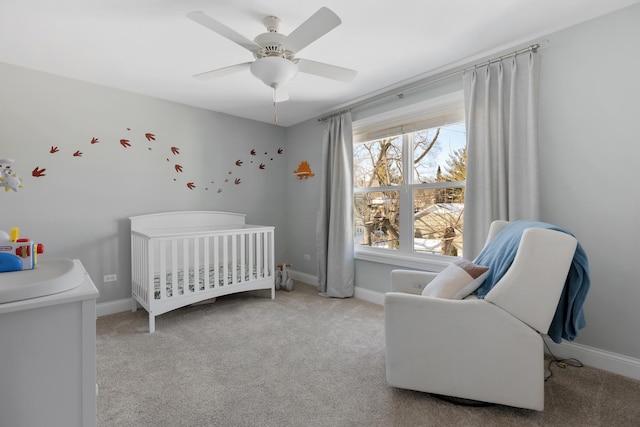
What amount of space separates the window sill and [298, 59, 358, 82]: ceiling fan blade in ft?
5.72

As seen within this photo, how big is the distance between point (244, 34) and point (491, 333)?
2.34 meters

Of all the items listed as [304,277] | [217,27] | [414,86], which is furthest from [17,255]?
[304,277]

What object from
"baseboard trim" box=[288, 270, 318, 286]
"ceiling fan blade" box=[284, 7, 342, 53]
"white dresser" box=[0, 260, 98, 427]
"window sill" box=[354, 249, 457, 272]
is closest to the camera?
"white dresser" box=[0, 260, 98, 427]

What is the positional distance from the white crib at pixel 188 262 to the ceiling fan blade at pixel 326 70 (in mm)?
1714

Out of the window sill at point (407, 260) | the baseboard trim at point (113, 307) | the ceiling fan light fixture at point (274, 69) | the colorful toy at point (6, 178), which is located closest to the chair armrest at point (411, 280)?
the window sill at point (407, 260)

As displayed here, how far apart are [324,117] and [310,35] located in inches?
80.5

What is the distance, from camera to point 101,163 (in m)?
2.93

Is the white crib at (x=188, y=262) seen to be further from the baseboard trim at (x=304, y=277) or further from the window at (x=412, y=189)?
the window at (x=412, y=189)

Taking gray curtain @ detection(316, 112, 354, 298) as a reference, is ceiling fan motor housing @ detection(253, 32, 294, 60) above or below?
above

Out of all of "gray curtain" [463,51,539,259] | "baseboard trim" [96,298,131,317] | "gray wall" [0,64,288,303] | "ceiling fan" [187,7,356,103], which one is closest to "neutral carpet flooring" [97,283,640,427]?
"baseboard trim" [96,298,131,317]

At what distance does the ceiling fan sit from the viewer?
5.09ft

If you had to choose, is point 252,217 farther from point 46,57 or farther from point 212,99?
point 46,57

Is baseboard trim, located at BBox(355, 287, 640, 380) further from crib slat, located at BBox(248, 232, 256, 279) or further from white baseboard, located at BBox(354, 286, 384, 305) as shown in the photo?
crib slat, located at BBox(248, 232, 256, 279)

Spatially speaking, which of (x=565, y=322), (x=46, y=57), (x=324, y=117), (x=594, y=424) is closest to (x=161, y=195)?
(x=46, y=57)
